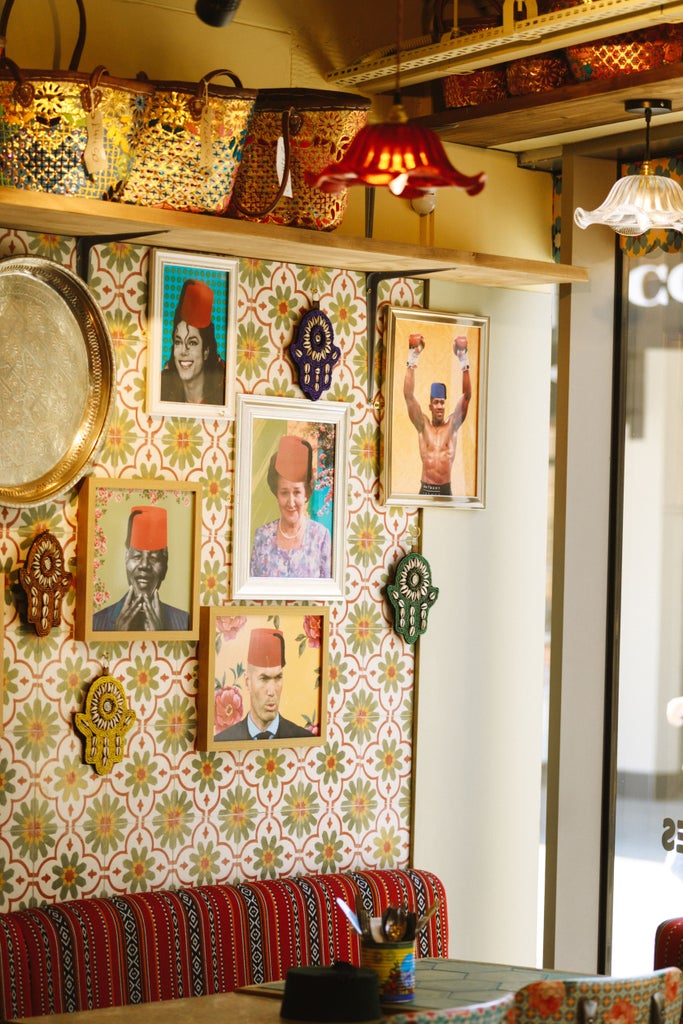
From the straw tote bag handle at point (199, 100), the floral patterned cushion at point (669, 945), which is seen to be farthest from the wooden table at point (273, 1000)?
the straw tote bag handle at point (199, 100)

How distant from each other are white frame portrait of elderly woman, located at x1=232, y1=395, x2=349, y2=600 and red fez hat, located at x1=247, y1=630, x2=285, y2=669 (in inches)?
4.0

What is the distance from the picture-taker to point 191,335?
12.5 feet

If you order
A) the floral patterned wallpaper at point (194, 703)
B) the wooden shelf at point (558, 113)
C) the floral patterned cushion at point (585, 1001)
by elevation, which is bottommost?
the floral patterned cushion at point (585, 1001)

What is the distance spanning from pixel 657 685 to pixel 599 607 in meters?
0.27

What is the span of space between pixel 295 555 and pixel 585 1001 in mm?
1572

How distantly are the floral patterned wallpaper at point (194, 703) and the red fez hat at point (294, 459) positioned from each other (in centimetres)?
13

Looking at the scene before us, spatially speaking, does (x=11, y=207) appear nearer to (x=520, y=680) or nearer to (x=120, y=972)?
(x=120, y=972)

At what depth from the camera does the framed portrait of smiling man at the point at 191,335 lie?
12.3 ft

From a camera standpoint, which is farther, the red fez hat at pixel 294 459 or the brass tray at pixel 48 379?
the red fez hat at pixel 294 459

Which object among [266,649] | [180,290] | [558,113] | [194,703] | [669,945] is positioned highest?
[558,113]

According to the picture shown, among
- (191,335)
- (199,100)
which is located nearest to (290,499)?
(191,335)

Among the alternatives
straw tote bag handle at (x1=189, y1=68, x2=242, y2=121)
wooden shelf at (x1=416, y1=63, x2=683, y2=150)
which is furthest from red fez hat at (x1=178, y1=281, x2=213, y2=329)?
wooden shelf at (x1=416, y1=63, x2=683, y2=150)

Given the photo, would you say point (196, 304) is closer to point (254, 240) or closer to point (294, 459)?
point (254, 240)

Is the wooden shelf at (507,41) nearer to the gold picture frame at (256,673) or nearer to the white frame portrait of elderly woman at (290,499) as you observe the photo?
the white frame portrait of elderly woman at (290,499)
